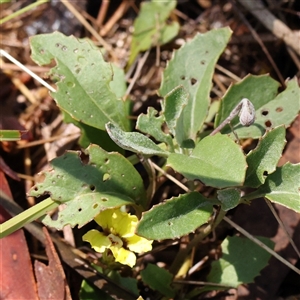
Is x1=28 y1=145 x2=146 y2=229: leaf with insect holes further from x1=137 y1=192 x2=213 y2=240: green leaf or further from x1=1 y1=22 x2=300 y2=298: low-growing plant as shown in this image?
x1=137 y1=192 x2=213 y2=240: green leaf

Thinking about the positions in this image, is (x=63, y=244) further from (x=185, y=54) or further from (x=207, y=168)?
(x=185, y=54)

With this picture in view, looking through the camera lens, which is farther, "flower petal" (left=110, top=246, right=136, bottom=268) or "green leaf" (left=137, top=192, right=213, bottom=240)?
"flower petal" (left=110, top=246, right=136, bottom=268)

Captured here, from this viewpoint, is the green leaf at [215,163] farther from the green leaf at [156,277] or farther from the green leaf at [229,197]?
the green leaf at [156,277]

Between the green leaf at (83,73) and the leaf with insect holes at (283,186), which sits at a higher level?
the green leaf at (83,73)

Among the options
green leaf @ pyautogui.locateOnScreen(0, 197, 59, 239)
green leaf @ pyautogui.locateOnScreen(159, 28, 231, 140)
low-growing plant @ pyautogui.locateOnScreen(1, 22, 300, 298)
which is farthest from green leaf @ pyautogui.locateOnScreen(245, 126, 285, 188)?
green leaf @ pyautogui.locateOnScreen(0, 197, 59, 239)

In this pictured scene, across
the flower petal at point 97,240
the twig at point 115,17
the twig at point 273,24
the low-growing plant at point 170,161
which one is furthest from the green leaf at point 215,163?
the twig at point 115,17
